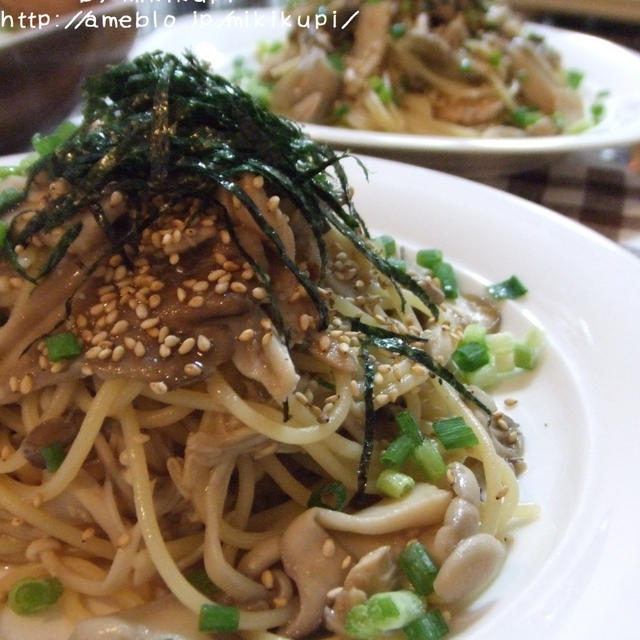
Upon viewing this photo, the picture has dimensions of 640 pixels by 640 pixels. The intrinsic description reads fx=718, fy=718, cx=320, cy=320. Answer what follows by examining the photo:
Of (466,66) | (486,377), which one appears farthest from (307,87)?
(486,377)

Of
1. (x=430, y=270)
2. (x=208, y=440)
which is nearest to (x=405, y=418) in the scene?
(x=208, y=440)

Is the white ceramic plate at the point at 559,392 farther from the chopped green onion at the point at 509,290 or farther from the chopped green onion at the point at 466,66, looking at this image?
the chopped green onion at the point at 466,66

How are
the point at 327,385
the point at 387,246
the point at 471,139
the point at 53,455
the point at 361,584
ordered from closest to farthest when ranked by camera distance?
1. the point at 361,584
2. the point at 53,455
3. the point at 327,385
4. the point at 387,246
5. the point at 471,139

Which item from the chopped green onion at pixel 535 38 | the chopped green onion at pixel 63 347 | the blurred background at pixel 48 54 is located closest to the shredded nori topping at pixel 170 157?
the chopped green onion at pixel 63 347

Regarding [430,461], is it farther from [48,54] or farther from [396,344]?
[48,54]

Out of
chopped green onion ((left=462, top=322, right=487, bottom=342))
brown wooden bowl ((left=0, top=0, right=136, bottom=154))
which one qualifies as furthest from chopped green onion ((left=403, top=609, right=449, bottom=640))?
brown wooden bowl ((left=0, top=0, right=136, bottom=154))

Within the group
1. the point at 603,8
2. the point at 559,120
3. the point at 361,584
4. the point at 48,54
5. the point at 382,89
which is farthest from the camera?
the point at 603,8

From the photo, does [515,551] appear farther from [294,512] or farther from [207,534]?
[207,534]

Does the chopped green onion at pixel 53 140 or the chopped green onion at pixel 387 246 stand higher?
the chopped green onion at pixel 53 140
